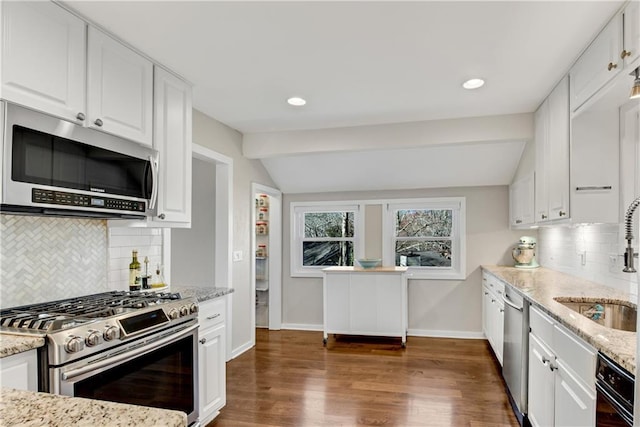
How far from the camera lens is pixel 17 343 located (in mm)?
1483

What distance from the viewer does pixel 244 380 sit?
11.8 ft

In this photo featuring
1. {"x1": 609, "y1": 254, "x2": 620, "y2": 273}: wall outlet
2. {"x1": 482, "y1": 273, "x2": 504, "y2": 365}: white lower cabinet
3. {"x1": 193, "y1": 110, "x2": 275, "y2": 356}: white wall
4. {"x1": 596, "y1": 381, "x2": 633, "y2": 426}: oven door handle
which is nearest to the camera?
{"x1": 596, "y1": 381, "x2": 633, "y2": 426}: oven door handle

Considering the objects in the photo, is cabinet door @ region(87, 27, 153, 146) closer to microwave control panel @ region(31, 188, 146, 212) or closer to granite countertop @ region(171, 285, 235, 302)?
microwave control panel @ region(31, 188, 146, 212)

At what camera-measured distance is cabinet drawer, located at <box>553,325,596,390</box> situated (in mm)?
1597

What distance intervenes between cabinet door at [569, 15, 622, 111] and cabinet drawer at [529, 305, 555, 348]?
132cm

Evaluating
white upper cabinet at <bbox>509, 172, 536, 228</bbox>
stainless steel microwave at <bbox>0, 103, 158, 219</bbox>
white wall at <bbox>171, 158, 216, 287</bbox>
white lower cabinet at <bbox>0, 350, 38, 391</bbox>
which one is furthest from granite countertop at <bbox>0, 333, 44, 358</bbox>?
white upper cabinet at <bbox>509, 172, 536, 228</bbox>

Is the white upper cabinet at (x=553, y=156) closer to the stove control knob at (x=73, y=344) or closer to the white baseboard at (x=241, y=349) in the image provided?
the stove control knob at (x=73, y=344)

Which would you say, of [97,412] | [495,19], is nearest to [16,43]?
[97,412]

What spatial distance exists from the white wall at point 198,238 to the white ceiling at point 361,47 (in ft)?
5.00

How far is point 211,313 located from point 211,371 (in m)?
0.38

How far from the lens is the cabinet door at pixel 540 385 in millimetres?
2141

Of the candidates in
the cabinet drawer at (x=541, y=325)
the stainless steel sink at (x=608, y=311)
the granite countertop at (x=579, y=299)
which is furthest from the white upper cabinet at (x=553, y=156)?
the cabinet drawer at (x=541, y=325)

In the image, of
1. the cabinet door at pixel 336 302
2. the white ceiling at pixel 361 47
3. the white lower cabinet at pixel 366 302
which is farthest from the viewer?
the cabinet door at pixel 336 302

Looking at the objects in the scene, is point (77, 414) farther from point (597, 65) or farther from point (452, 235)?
point (452, 235)
